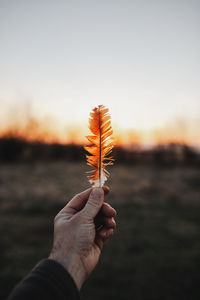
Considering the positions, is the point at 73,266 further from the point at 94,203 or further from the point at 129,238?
the point at 129,238

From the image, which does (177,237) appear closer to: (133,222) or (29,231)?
(133,222)

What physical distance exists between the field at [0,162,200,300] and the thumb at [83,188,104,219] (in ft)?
9.89

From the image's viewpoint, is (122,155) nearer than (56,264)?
No

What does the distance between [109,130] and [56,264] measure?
3.38ft

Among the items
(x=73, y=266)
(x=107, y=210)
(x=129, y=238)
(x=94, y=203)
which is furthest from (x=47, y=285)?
(x=129, y=238)

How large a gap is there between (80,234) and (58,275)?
350 millimetres

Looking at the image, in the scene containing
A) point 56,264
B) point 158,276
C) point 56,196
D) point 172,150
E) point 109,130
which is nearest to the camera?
point 56,264

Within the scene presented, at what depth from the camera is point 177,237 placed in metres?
6.12

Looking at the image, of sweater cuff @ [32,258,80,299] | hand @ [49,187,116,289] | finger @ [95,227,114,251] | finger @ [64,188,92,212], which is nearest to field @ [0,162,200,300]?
finger @ [95,227,114,251]

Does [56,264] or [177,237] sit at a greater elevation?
[56,264]

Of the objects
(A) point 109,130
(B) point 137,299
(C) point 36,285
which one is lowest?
(B) point 137,299

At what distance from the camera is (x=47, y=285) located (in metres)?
1.20

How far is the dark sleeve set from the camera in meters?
1.13

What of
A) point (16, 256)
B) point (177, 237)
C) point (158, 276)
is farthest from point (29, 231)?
point (177, 237)
